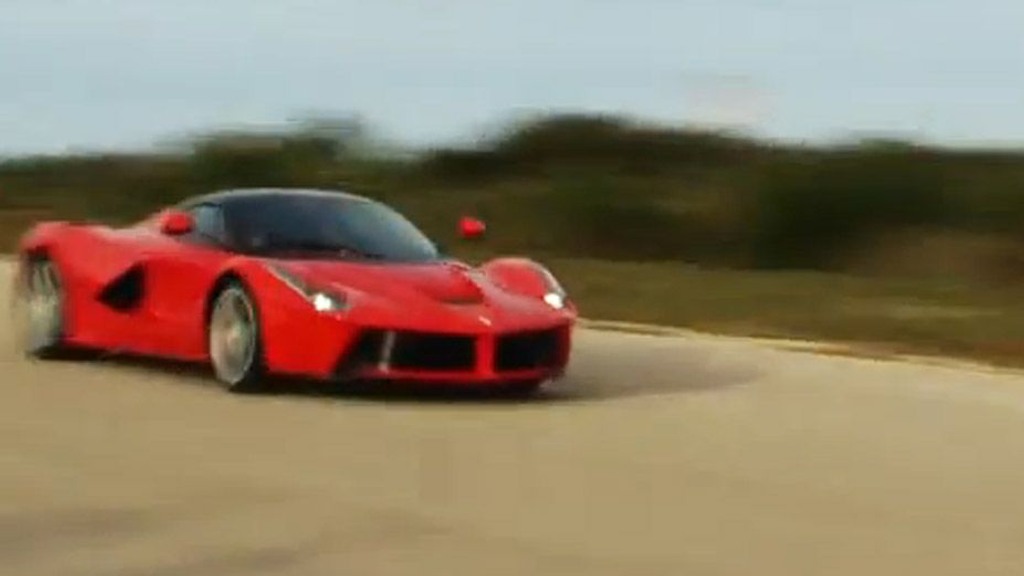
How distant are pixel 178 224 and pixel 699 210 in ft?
70.5

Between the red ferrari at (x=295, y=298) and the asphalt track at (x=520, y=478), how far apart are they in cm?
22

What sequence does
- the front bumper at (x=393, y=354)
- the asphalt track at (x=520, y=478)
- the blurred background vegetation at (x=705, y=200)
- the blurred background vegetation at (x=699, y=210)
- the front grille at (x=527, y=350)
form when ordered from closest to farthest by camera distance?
the asphalt track at (x=520, y=478)
the front bumper at (x=393, y=354)
the front grille at (x=527, y=350)
the blurred background vegetation at (x=699, y=210)
the blurred background vegetation at (x=705, y=200)

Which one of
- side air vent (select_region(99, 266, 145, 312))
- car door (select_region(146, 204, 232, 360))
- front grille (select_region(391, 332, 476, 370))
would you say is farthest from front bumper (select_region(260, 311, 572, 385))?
side air vent (select_region(99, 266, 145, 312))

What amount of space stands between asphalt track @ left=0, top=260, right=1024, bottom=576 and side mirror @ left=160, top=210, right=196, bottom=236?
82cm

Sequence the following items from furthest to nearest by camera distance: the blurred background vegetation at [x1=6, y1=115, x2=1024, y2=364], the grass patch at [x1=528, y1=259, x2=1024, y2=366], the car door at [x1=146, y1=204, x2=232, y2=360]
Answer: the blurred background vegetation at [x1=6, y1=115, x2=1024, y2=364], the grass patch at [x1=528, y1=259, x2=1024, y2=366], the car door at [x1=146, y1=204, x2=232, y2=360]

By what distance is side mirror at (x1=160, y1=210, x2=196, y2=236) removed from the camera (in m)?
15.3

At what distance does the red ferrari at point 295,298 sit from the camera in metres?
13.9

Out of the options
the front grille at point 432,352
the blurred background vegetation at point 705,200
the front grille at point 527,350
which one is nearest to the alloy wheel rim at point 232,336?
the front grille at point 432,352

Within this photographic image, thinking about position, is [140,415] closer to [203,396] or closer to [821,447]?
[203,396]

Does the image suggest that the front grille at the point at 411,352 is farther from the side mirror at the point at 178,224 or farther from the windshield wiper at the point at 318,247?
the side mirror at the point at 178,224

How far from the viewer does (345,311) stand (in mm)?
13836

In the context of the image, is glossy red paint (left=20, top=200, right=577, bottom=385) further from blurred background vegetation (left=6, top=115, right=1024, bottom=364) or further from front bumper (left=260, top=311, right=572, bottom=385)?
blurred background vegetation (left=6, top=115, right=1024, bottom=364)

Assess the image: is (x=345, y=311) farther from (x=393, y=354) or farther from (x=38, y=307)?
(x=38, y=307)

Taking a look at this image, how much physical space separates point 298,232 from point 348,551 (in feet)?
20.7
